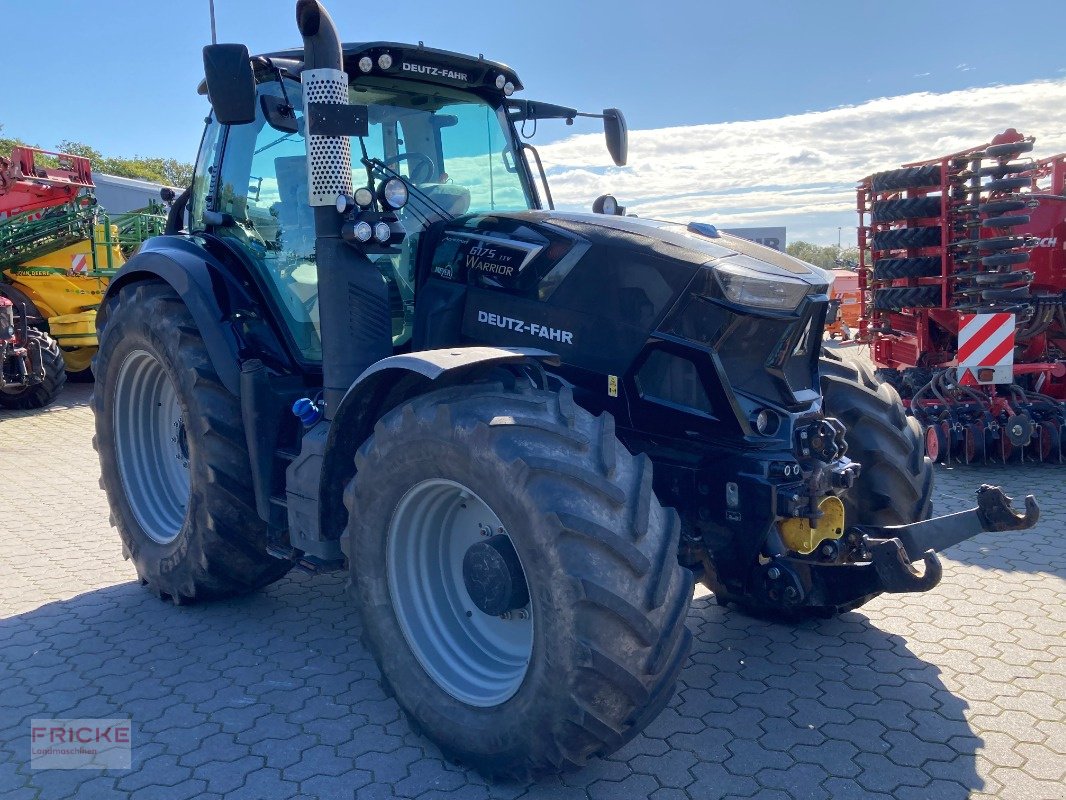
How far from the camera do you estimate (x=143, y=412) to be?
5074 millimetres

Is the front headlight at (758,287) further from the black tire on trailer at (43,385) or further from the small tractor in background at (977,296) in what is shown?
the black tire on trailer at (43,385)

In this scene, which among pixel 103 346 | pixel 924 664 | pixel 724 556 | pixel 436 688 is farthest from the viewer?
pixel 103 346

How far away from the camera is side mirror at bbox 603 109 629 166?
493cm

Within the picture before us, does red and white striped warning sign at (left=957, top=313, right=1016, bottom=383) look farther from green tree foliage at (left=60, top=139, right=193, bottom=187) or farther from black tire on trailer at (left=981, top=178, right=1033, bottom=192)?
green tree foliage at (left=60, top=139, right=193, bottom=187)

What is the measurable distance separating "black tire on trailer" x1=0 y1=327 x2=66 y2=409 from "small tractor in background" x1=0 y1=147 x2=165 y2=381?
28.5 inches

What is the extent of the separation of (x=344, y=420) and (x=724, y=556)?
1504 millimetres

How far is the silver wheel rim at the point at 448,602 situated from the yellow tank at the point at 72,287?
413 inches

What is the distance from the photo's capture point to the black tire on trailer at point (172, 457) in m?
4.19

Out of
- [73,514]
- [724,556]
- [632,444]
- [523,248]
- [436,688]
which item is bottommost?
[73,514]

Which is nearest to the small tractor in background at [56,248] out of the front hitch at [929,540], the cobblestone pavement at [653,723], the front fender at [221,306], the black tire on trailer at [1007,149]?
the cobblestone pavement at [653,723]

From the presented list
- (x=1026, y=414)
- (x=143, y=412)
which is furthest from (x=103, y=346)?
(x=1026, y=414)

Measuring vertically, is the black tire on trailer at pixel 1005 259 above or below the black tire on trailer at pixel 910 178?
below

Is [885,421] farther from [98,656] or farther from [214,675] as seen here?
[98,656]

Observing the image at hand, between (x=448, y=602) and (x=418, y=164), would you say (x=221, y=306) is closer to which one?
(x=418, y=164)
